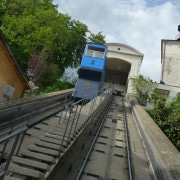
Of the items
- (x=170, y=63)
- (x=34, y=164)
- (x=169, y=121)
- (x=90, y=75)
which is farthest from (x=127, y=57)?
(x=34, y=164)

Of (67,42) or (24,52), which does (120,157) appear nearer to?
(24,52)

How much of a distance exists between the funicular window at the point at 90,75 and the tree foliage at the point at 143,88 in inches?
431

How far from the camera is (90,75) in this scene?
68.0ft

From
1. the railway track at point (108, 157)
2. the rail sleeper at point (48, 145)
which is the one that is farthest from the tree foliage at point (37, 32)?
the rail sleeper at point (48, 145)

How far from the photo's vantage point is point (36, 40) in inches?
1293

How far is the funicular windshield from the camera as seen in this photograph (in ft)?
69.2

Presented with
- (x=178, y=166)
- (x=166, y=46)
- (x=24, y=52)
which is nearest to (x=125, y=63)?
(x=166, y=46)

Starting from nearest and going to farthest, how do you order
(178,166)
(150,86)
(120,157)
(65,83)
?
1. (178,166)
2. (120,157)
3. (150,86)
4. (65,83)

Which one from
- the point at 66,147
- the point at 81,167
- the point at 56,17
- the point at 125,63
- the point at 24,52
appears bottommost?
the point at 81,167

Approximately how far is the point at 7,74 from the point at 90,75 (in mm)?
5966

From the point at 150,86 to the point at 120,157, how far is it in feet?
69.5

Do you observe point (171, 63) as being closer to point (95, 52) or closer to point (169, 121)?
point (95, 52)

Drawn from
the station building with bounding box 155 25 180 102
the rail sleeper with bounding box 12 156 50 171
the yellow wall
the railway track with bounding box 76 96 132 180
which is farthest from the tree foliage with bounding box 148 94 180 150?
the station building with bounding box 155 25 180 102

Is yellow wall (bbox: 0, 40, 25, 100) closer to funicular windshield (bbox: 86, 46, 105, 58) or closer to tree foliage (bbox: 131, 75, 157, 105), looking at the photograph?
funicular windshield (bbox: 86, 46, 105, 58)
